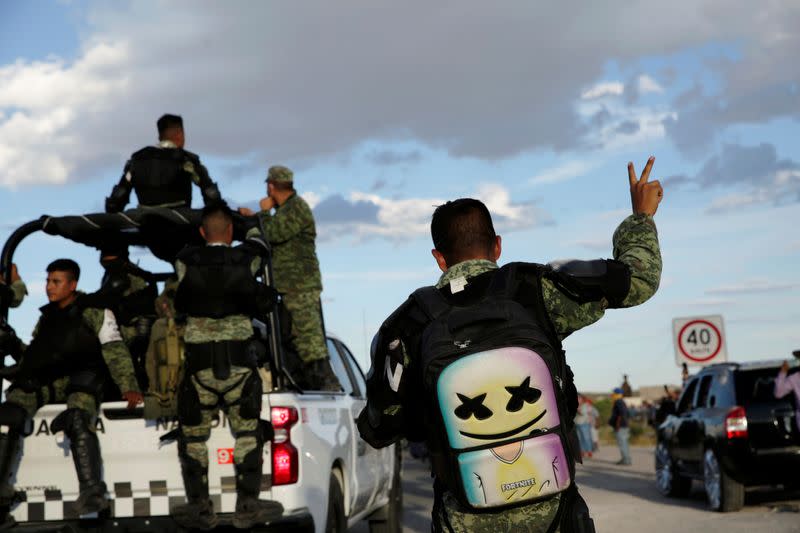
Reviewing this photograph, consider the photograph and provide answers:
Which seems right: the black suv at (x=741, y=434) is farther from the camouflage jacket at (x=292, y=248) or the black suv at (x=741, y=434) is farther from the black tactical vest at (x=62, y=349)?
the black tactical vest at (x=62, y=349)

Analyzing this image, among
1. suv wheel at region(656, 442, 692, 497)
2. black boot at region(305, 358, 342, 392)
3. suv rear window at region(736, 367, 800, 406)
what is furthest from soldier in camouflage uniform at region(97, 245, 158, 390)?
suv wheel at region(656, 442, 692, 497)

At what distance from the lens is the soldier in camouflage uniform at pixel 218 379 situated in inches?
274

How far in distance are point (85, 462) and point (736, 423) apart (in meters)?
8.96

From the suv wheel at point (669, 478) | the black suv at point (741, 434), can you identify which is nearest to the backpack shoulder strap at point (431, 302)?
the black suv at point (741, 434)

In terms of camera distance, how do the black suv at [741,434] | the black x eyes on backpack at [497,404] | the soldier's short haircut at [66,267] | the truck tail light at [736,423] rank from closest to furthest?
the black x eyes on backpack at [497,404]
the soldier's short haircut at [66,267]
the black suv at [741,434]
the truck tail light at [736,423]

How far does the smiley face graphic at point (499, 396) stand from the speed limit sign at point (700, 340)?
1662cm

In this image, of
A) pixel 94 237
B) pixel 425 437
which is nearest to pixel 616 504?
pixel 94 237

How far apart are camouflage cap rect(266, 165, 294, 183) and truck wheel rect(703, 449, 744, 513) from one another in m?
7.39

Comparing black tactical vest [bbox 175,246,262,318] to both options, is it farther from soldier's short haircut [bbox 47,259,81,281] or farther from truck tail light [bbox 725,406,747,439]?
truck tail light [bbox 725,406,747,439]

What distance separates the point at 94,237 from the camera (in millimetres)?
8734

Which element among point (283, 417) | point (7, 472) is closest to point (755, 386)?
point (283, 417)

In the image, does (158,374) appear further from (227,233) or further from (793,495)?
(793,495)

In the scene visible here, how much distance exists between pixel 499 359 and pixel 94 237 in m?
5.90

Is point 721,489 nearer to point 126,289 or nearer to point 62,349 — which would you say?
point 126,289
